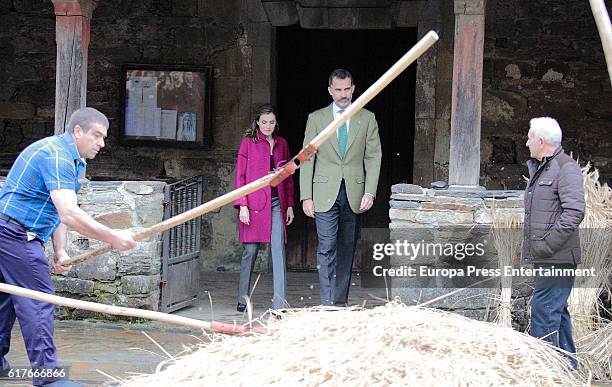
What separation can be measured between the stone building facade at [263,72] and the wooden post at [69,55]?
1991mm

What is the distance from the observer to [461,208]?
7.10 meters

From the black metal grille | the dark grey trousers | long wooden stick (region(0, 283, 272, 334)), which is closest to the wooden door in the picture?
the black metal grille

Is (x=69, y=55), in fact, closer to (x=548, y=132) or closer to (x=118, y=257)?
(x=118, y=257)

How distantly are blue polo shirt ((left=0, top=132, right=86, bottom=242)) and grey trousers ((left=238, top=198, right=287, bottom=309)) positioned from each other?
2.54 metres

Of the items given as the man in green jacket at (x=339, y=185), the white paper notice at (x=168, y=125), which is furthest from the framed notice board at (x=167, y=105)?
the man in green jacket at (x=339, y=185)

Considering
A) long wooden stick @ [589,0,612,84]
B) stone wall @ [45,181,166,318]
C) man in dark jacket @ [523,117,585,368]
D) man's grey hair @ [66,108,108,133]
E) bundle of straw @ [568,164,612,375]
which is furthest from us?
stone wall @ [45,181,166,318]

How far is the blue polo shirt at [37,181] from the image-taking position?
16.2 ft

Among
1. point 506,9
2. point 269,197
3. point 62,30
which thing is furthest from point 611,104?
point 62,30

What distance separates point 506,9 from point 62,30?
14.0ft

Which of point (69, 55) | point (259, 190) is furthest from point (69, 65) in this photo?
point (259, 190)

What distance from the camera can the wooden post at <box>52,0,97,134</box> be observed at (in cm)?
797

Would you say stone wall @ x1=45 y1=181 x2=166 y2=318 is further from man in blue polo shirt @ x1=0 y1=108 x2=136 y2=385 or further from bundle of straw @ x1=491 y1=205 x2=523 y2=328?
bundle of straw @ x1=491 y1=205 x2=523 y2=328

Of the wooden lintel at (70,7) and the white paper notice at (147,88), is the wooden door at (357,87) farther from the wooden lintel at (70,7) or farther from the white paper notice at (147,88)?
the wooden lintel at (70,7)

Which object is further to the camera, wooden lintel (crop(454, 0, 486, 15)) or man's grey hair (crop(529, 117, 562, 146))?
wooden lintel (crop(454, 0, 486, 15))
